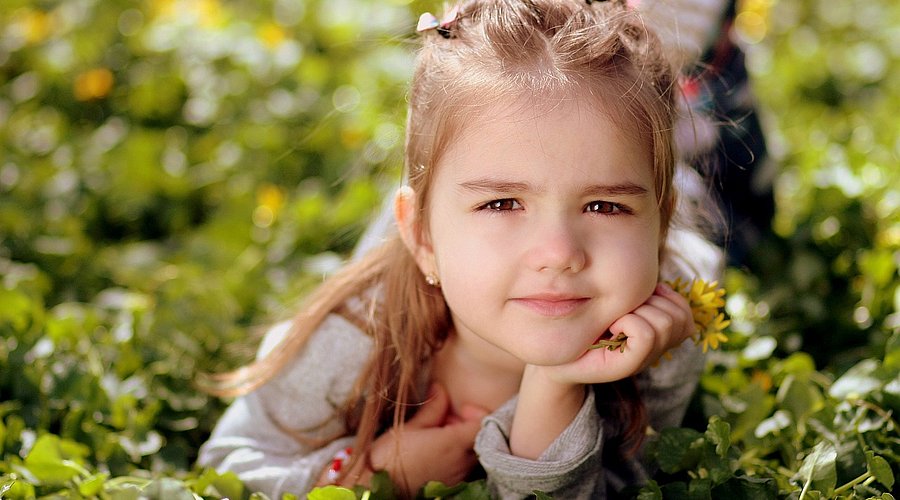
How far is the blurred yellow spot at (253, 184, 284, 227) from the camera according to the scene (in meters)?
2.82

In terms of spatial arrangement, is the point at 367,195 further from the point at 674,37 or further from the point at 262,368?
the point at 674,37

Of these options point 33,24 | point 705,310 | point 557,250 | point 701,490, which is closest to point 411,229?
point 557,250

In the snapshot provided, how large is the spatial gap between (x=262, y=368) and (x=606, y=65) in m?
0.80

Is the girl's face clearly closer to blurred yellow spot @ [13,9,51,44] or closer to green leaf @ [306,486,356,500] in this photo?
green leaf @ [306,486,356,500]

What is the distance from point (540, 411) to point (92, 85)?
8.18ft

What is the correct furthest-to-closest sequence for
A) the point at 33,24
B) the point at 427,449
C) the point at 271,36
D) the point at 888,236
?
the point at 33,24 < the point at 271,36 < the point at 888,236 < the point at 427,449

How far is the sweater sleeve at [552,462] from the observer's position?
1.54m

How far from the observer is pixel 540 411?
1567mm

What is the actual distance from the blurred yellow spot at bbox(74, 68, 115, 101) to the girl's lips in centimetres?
252

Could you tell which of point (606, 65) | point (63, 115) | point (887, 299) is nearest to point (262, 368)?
point (606, 65)

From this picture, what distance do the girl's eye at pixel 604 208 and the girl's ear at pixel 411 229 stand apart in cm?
29

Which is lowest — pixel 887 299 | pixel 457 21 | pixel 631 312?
pixel 887 299

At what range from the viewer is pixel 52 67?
3.52m

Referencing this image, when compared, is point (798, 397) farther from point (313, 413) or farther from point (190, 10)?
point (190, 10)
